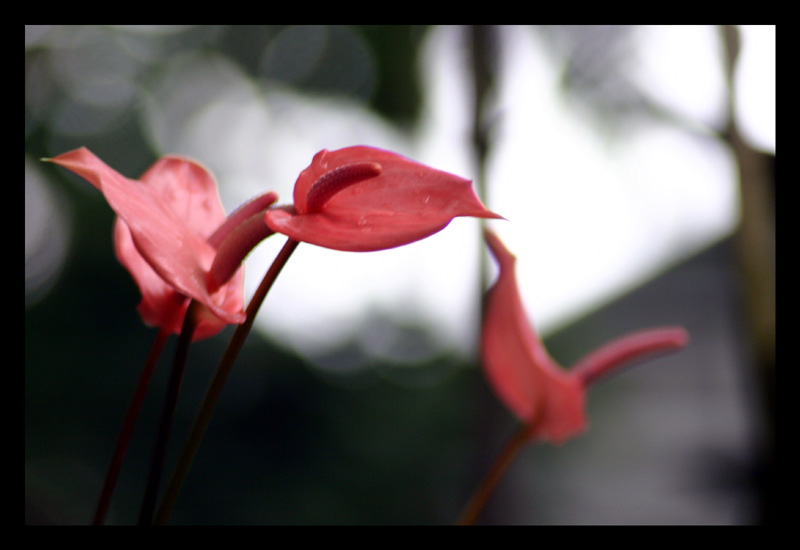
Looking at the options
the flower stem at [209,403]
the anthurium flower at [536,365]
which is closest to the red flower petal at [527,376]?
the anthurium flower at [536,365]

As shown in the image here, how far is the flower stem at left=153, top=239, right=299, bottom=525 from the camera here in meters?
0.19

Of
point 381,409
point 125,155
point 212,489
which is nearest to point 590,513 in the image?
point 381,409

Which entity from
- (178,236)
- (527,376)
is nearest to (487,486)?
(527,376)

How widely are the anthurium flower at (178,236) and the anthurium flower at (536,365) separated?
0.44ft

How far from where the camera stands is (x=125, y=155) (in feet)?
10.4

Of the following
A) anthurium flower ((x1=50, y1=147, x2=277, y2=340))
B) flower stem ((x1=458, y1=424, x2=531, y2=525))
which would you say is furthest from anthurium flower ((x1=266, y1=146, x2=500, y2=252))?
flower stem ((x1=458, y1=424, x2=531, y2=525))

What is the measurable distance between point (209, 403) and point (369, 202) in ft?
0.31

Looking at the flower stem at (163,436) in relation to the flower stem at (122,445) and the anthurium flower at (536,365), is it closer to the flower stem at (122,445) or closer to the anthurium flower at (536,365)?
the flower stem at (122,445)

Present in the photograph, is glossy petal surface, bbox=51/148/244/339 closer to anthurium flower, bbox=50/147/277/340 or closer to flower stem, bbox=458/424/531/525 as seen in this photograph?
anthurium flower, bbox=50/147/277/340

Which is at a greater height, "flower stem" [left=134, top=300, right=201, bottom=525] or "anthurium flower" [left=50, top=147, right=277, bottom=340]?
"anthurium flower" [left=50, top=147, right=277, bottom=340]

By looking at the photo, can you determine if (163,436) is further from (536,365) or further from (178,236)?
(536,365)

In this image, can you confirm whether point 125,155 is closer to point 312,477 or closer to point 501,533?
point 312,477

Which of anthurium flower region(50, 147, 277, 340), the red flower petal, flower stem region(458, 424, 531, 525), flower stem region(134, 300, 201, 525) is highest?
anthurium flower region(50, 147, 277, 340)

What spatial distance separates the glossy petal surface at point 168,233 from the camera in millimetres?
199
